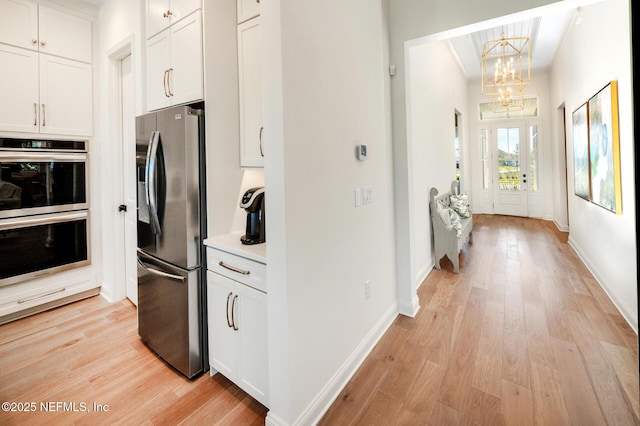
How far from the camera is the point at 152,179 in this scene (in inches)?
77.3

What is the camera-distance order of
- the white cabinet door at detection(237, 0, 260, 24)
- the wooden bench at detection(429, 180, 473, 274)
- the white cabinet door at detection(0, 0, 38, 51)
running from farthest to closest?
the wooden bench at detection(429, 180, 473, 274), the white cabinet door at detection(0, 0, 38, 51), the white cabinet door at detection(237, 0, 260, 24)

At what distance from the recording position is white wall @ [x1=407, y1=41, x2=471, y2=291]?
10.8 feet

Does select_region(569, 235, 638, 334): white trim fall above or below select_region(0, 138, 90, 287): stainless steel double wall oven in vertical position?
below

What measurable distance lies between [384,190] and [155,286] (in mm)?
1879

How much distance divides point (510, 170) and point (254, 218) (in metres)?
7.52

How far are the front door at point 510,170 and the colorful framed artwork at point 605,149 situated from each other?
4.18 metres

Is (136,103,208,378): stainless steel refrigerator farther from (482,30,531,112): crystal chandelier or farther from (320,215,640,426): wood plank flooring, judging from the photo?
(482,30,531,112): crystal chandelier

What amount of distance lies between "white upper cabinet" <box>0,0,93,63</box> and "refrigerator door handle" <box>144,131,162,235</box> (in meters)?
1.95

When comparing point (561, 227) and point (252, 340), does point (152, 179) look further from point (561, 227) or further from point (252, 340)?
point (561, 227)

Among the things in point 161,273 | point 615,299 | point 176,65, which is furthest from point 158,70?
point 615,299

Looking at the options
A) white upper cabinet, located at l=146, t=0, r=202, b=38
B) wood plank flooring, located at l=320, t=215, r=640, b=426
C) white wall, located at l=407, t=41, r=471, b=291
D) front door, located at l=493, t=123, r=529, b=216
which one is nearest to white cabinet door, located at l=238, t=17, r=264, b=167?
white upper cabinet, located at l=146, t=0, r=202, b=38

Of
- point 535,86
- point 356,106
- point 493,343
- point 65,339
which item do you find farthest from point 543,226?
point 65,339

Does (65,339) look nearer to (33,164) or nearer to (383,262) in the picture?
(33,164)

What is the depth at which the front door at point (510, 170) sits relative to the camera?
7094 mm
